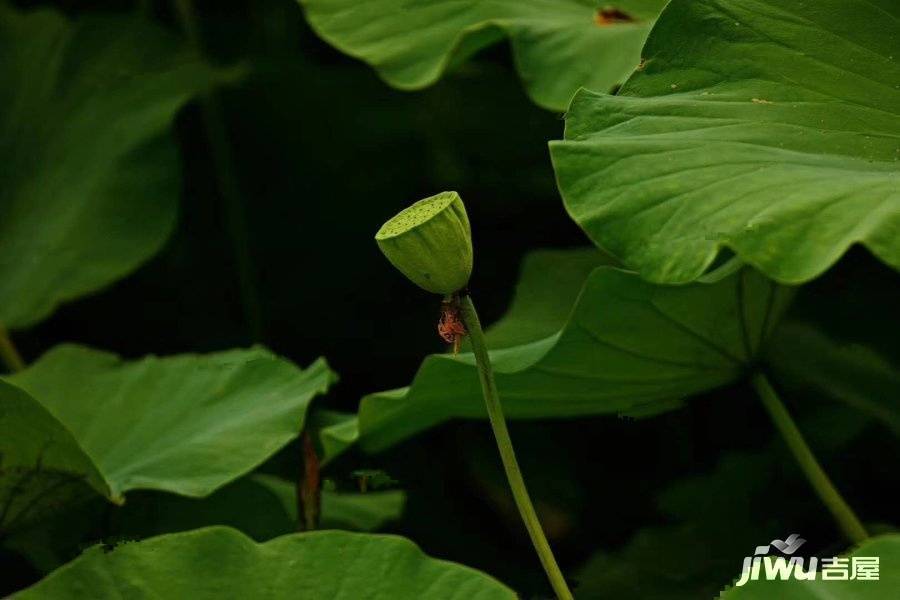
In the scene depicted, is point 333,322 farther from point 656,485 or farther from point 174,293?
point 656,485

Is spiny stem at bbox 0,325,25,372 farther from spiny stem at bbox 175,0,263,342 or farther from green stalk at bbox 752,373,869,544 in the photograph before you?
green stalk at bbox 752,373,869,544

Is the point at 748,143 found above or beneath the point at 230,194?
above

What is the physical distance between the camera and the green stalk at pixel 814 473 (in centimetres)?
87

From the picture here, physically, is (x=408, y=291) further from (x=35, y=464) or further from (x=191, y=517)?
(x=35, y=464)

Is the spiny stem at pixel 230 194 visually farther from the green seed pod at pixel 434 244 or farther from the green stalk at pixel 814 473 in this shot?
the green seed pod at pixel 434 244

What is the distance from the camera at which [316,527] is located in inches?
39.1

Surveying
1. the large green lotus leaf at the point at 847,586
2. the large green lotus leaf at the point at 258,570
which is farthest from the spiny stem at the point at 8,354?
the large green lotus leaf at the point at 847,586

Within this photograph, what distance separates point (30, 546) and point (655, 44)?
2.20 ft

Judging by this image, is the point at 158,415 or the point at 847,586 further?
the point at 158,415

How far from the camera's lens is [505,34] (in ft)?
3.42

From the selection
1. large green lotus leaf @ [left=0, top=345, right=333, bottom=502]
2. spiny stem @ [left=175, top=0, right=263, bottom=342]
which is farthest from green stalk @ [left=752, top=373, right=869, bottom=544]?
spiny stem @ [left=175, top=0, right=263, bottom=342]

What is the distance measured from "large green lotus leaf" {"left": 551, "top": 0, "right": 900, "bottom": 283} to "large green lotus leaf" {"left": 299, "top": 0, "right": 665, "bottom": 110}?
19 cm

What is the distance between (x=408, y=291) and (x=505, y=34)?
80 cm

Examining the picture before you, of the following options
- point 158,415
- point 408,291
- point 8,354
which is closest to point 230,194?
point 408,291
